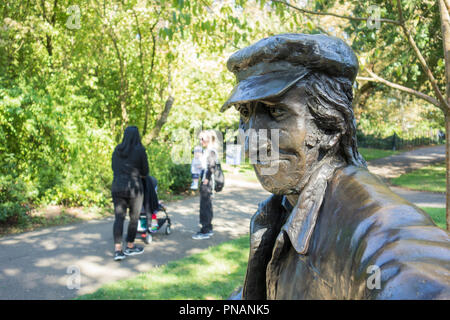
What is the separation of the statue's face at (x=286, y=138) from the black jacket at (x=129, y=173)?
5.56 m

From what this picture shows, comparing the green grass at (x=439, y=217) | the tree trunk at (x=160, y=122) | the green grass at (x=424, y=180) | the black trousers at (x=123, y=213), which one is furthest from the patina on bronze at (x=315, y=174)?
the green grass at (x=424, y=180)

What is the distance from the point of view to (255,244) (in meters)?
1.60

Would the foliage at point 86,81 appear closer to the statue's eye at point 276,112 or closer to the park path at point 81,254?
the park path at point 81,254

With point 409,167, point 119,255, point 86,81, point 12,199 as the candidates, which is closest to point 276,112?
point 119,255

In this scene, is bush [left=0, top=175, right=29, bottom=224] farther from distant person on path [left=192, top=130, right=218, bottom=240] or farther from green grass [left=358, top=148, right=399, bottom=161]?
green grass [left=358, top=148, right=399, bottom=161]

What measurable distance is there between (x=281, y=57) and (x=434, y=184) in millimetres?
17256

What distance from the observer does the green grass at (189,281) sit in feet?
16.5

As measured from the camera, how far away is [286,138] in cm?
134

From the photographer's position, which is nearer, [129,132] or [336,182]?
[336,182]

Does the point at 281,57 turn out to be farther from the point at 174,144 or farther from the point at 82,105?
the point at 174,144

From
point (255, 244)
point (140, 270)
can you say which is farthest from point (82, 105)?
point (255, 244)

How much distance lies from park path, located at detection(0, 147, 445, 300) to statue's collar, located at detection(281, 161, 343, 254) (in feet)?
15.6

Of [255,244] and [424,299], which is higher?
[424,299]
